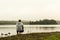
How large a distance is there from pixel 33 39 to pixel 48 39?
170 centimetres

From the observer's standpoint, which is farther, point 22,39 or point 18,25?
point 18,25

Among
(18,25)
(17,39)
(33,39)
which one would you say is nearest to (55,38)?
(33,39)

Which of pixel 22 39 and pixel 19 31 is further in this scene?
pixel 19 31

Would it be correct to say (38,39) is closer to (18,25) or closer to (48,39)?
(48,39)

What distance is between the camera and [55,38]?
23375 millimetres

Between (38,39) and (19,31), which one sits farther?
(19,31)

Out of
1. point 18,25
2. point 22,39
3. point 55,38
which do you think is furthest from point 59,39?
point 18,25

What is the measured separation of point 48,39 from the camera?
2297 cm

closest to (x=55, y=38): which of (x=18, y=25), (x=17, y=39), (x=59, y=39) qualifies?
(x=59, y=39)

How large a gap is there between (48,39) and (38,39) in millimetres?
1358

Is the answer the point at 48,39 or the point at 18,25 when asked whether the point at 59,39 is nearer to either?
the point at 48,39

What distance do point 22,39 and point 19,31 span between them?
18.4 feet

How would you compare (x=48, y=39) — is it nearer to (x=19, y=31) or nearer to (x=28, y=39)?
(x=28, y=39)

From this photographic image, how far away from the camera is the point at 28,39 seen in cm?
2391
